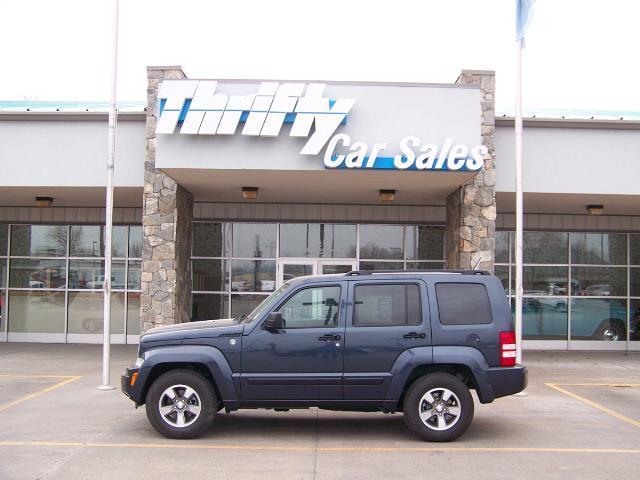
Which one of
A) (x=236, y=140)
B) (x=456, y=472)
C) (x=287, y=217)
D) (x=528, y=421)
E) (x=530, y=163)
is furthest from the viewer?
(x=287, y=217)

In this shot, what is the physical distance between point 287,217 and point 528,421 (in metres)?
9.23

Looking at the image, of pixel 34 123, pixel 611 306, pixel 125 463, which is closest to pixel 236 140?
pixel 34 123

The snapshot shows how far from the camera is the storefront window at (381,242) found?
17109 mm

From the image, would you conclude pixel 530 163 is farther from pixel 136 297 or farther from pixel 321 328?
pixel 136 297

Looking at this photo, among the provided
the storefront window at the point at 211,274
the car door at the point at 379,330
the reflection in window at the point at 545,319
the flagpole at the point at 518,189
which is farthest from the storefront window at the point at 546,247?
the car door at the point at 379,330

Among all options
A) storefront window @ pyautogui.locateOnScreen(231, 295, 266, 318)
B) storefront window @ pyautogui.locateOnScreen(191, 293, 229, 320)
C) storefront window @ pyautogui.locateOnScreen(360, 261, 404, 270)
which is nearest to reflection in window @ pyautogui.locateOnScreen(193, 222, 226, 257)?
storefront window @ pyautogui.locateOnScreen(191, 293, 229, 320)

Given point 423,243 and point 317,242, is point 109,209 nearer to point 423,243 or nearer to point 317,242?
point 317,242

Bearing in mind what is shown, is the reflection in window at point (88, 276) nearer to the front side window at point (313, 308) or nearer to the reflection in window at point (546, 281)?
the reflection in window at point (546, 281)

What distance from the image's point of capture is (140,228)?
1783cm

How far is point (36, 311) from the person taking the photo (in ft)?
59.4

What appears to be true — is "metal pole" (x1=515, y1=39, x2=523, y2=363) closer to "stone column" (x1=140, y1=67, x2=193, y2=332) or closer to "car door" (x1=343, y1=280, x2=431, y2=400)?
"car door" (x1=343, y1=280, x2=431, y2=400)

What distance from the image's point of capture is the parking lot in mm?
6664

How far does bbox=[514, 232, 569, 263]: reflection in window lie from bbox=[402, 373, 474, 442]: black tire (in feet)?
35.8

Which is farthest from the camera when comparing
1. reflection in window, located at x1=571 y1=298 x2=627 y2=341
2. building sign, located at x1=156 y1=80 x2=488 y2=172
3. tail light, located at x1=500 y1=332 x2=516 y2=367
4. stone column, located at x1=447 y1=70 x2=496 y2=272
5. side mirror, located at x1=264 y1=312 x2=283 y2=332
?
reflection in window, located at x1=571 y1=298 x2=627 y2=341
